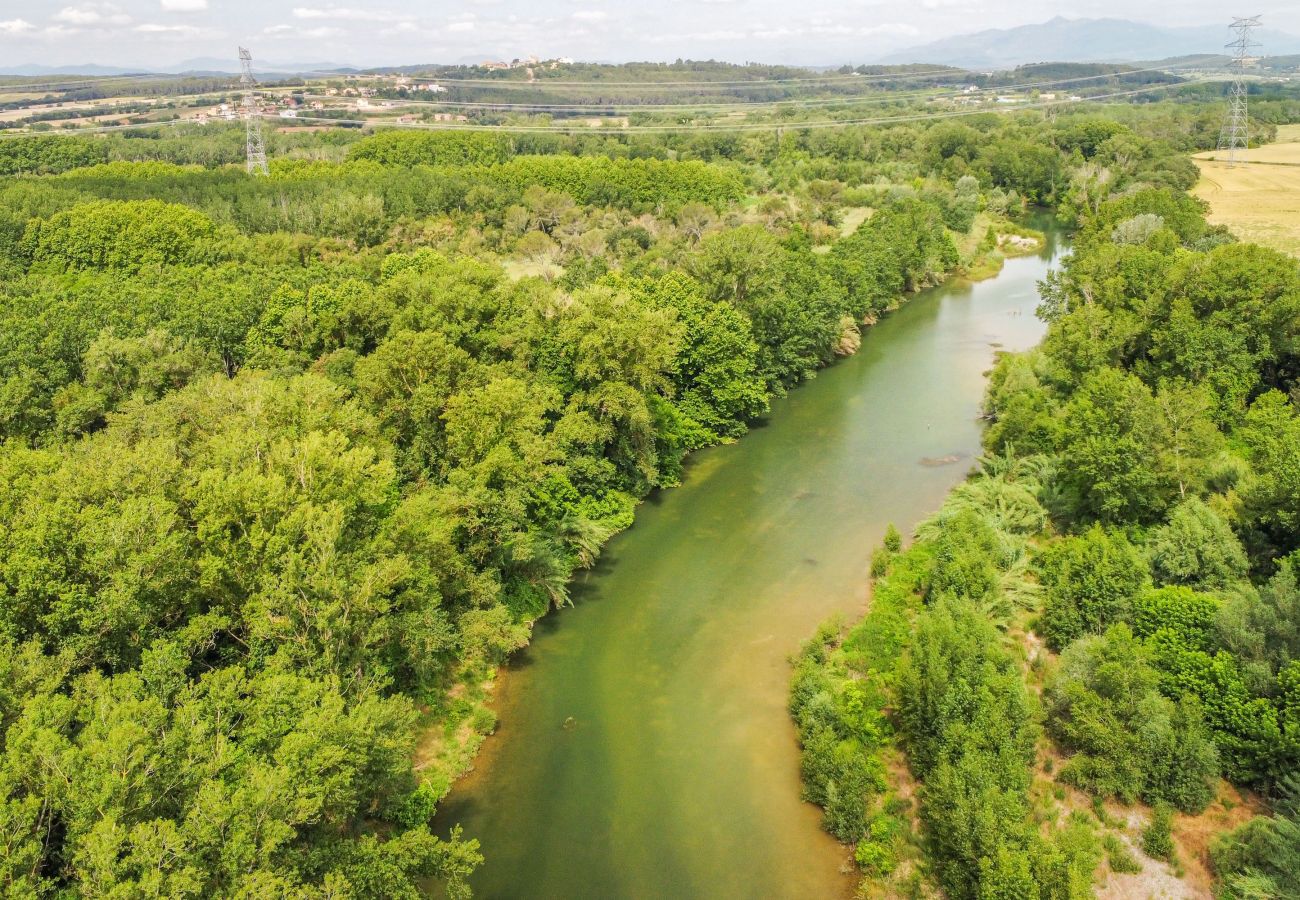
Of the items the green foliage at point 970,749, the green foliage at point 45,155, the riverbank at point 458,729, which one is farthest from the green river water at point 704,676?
the green foliage at point 45,155

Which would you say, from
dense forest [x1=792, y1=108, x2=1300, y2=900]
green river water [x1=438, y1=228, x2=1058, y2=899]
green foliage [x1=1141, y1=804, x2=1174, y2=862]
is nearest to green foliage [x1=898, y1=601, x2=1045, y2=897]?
dense forest [x1=792, y1=108, x2=1300, y2=900]

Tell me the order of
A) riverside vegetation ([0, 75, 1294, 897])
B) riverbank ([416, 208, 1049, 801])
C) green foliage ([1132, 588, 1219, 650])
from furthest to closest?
riverbank ([416, 208, 1049, 801]) < green foliage ([1132, 588, 1219, 650]) < riverside vegetation ([0, 75, 1294, 897])

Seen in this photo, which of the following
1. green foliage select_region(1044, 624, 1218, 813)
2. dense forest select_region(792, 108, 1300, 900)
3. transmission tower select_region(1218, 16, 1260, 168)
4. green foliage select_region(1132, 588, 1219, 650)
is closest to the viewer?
dense forest select_region(792, 108, 1300, 900)

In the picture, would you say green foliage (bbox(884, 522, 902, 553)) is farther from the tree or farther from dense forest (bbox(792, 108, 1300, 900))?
the tree

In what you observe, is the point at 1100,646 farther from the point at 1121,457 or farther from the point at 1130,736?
the point at 1121,457

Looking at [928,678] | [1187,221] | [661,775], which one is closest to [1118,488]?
[928,678]

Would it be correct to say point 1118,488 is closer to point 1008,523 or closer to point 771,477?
point 1008,523
